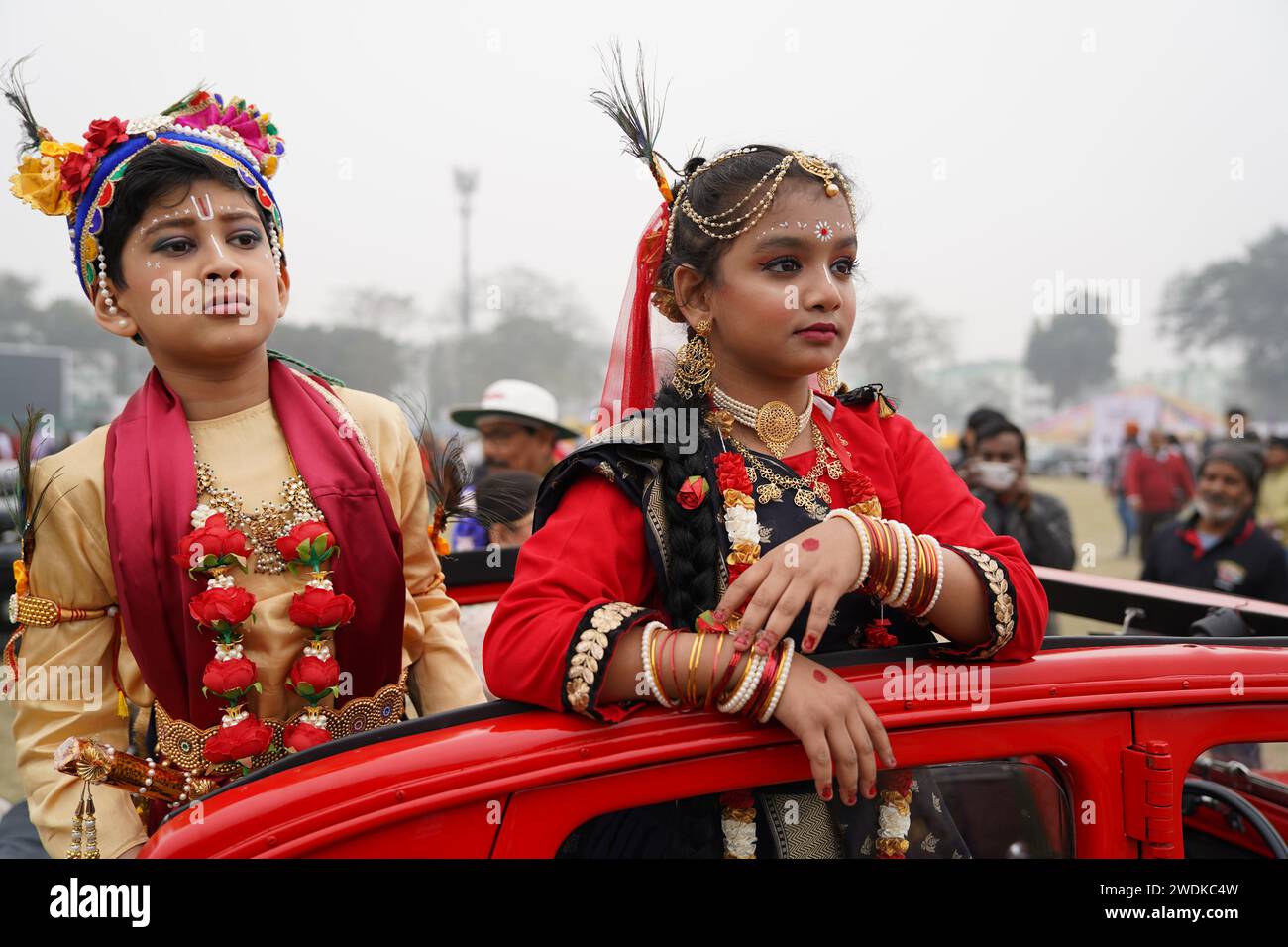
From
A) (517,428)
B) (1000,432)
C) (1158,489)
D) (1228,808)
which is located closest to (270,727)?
(1228,808)

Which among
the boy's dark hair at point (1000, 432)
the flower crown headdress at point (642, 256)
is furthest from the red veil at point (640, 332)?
the boy's dark hair at point (1000, 432)

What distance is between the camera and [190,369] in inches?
74.4

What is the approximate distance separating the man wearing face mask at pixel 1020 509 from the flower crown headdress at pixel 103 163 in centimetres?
373

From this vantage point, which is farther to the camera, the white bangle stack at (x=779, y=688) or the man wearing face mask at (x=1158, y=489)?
the man wearing face mask at (x=1158, y=489)

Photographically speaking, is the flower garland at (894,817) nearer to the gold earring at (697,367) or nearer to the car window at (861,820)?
the car window at (861,820)

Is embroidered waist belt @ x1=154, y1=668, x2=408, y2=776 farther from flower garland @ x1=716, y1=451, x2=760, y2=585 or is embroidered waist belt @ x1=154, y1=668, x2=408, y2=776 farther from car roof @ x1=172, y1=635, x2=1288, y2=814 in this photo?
flower garland @ x1=716, y1=451, x2=760, y2=585

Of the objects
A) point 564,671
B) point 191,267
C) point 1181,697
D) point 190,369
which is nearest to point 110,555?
point 190,369

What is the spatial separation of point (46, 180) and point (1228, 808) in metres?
3.01

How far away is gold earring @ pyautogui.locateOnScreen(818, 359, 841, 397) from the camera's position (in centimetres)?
185

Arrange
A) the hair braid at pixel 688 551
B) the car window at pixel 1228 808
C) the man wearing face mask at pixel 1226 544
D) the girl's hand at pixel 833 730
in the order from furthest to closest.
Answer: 1. the man wearing face mask at pixel 1226 544
2. the car window at pixel 1228 808
3. the hair braid at pixel 688 551
4. the girl's hand at pixel 833 730

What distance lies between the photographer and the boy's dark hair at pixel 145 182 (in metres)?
1.80

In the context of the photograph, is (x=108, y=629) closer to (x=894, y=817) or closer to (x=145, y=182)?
(x=145, y=182)
